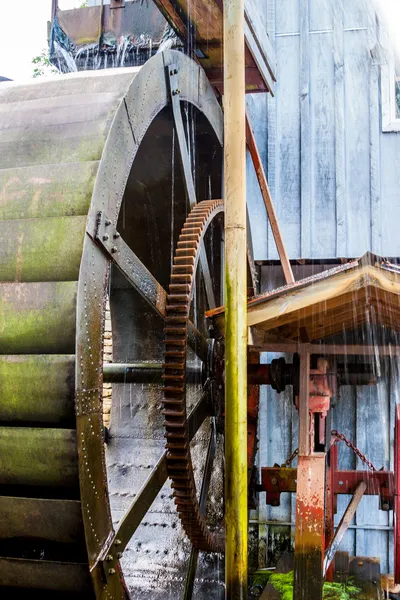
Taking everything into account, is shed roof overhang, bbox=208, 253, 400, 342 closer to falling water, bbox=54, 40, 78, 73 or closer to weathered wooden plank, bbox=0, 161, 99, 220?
weathered wooden plank, bbox=0, 161, 99, 220

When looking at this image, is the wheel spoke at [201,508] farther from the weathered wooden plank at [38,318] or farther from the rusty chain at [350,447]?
the weathered wooden plank at [38,318]

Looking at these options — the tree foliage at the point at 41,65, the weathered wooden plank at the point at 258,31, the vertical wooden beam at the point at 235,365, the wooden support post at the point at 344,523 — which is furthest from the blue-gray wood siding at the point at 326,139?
the tree foliage at the point at 41,65

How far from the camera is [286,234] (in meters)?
7.05

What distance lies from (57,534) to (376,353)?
118 inches

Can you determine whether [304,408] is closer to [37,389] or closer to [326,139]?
[37,389]

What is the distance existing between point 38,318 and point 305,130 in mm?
4563

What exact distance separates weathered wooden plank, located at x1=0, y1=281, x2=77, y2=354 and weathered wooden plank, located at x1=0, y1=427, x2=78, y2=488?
1.25 ft

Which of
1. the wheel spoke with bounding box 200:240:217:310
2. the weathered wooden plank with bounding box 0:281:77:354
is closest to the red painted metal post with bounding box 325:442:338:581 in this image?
the wheel spoke with bounding box 200:240:217:310

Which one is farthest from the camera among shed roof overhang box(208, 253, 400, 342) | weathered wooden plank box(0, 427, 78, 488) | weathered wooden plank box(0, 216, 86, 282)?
shed roof overhang box(208, 253, 400, 342)

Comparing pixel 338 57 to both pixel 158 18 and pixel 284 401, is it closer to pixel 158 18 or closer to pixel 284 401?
pixel 158 18

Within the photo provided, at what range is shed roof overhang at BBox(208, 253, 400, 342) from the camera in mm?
3826

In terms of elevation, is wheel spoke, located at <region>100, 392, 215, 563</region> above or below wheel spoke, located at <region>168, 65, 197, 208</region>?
below

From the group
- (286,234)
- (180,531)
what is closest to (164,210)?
(286,234)

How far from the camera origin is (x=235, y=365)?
358 cm
